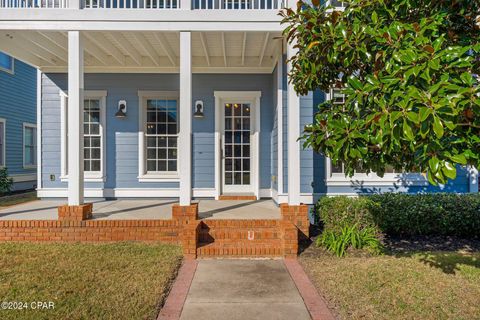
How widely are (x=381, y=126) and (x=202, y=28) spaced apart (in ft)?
13.7

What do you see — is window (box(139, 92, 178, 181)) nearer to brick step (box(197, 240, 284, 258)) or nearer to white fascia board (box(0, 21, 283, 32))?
white fascia board (box(0, 21, 283, 32))

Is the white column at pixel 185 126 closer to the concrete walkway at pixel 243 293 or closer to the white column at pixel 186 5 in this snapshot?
the white column at pixel 186 5

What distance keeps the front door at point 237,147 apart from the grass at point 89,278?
10.1 feet

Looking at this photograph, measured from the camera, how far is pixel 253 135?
25.4 ft

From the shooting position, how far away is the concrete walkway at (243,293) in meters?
3.07

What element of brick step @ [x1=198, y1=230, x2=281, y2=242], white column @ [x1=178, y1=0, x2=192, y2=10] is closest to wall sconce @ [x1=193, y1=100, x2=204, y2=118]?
white column @ [x1=178, y1=0, x2=192, y2=10]

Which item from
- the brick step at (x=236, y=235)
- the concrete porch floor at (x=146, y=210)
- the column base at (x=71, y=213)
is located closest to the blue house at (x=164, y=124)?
the concrete porch floor at (x=146, y=210)

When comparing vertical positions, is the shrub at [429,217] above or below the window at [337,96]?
below

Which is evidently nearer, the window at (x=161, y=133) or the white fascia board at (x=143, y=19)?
the white fascia board at (x=143, y=19)

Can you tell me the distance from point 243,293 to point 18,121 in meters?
11.8

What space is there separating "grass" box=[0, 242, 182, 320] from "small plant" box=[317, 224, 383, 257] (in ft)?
7.57

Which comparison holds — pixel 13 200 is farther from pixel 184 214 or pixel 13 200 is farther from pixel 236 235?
pixel 236 235

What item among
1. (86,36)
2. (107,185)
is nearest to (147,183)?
(107,185)

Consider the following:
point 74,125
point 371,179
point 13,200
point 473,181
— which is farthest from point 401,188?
point 13,200
